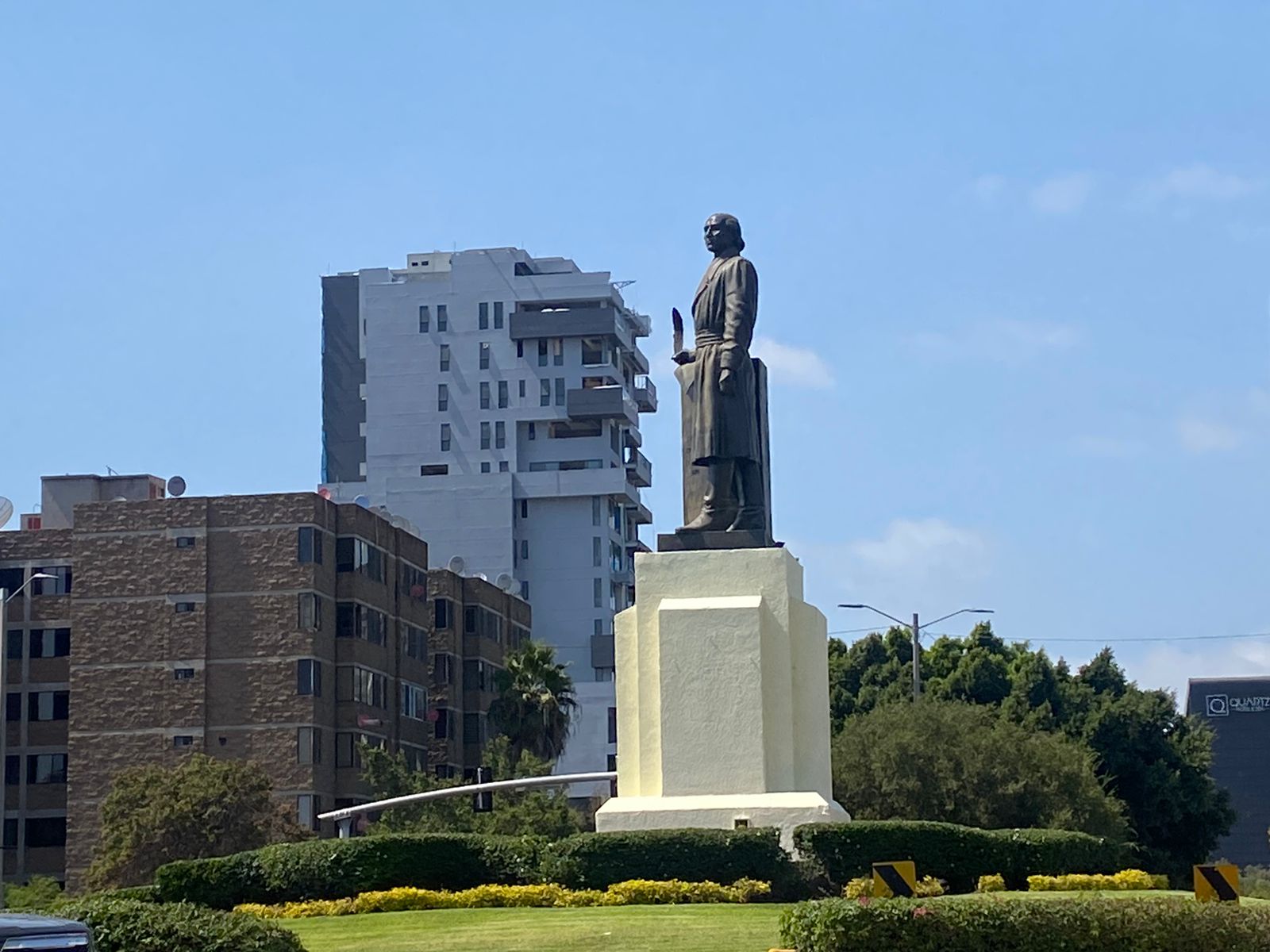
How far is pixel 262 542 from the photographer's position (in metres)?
76.4

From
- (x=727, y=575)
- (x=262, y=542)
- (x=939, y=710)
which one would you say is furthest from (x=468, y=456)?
(x=727, y=575)

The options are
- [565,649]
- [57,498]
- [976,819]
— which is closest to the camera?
[976,819]

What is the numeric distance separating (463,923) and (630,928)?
2362 mm

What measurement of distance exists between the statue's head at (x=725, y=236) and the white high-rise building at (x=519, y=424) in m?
96.3

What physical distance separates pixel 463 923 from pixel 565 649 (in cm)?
10586

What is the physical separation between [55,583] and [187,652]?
810cm

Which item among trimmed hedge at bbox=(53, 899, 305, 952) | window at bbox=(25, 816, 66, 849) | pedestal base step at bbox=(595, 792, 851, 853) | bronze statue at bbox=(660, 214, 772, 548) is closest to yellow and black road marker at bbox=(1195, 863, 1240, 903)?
pedestal base step at bbox=(595, 792, 851, 853)

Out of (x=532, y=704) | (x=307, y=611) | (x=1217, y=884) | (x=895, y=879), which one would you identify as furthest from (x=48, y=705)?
(x=1217, y=884)

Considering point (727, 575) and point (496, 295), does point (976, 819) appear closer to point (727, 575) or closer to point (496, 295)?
point (727, 575)

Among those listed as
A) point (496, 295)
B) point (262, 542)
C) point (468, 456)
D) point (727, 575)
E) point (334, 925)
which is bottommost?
point (334, 925)

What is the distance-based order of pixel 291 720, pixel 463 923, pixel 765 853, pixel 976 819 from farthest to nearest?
pixel 291 720 < pixel 976 819 < pixel 765 853 < pixel 463 923

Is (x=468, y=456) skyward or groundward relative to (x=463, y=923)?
skyward

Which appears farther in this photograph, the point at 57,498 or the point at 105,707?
the point at 57,498

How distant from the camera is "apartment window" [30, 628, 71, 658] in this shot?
80.9m
